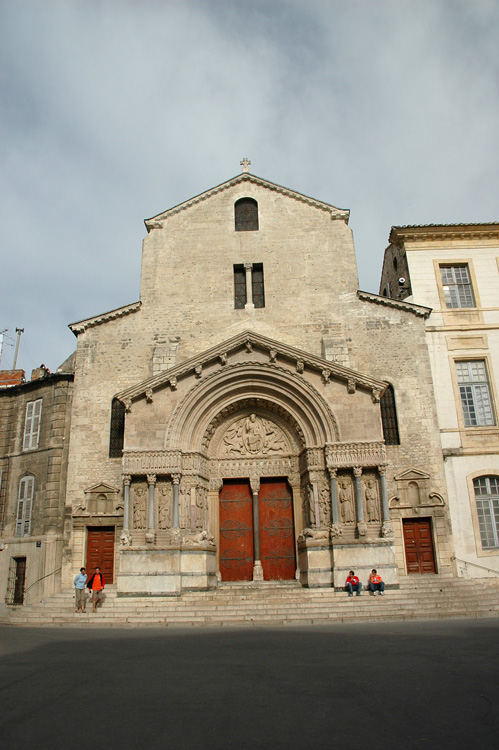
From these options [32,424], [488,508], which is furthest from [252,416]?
[32,424]

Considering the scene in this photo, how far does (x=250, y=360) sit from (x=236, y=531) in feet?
18.2

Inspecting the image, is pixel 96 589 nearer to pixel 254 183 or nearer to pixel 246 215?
pixel 246 215

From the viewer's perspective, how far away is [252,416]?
61.7 feet

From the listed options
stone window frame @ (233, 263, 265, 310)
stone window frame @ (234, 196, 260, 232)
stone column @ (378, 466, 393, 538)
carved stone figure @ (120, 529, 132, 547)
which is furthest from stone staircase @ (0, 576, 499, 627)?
stone window frame @ (234, 196, 260, 232)

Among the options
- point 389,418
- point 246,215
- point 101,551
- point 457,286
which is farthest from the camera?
point 246,215

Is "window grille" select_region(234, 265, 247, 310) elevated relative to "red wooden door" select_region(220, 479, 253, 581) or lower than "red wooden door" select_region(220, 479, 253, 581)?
elevated

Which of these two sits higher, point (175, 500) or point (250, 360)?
point (250, 360)

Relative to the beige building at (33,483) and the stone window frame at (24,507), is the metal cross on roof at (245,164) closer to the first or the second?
the beige building at (33,483)

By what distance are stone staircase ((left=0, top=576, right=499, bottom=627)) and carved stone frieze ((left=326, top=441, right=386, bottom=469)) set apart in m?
3.49

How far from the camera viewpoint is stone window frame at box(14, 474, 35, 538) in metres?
19.6

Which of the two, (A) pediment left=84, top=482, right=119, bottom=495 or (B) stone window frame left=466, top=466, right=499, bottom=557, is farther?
(A) pediment left=84, top=482, right=119, bottom=495

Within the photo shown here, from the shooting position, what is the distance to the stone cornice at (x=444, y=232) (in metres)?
20.9

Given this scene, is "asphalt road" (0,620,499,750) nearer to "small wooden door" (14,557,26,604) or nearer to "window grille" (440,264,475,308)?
"small wooden door" (14,557,26,604)

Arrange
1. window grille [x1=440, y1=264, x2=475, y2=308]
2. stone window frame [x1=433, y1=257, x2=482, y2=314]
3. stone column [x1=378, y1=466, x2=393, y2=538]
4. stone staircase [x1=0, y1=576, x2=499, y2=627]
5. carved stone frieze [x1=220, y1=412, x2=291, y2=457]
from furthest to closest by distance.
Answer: window grille [x1=440, y1=264, x2=475, y2=308]
stone window frame [x1=433, y1=257, x2=482, y2=314]
carved stone frieze [x1=220, y1=412, x2=291, y2=457]
stone column [x1=378, y1=466, x2=393, y2=538]
stone staircase [x1=0, y1=576, x2=499, y2=627]
